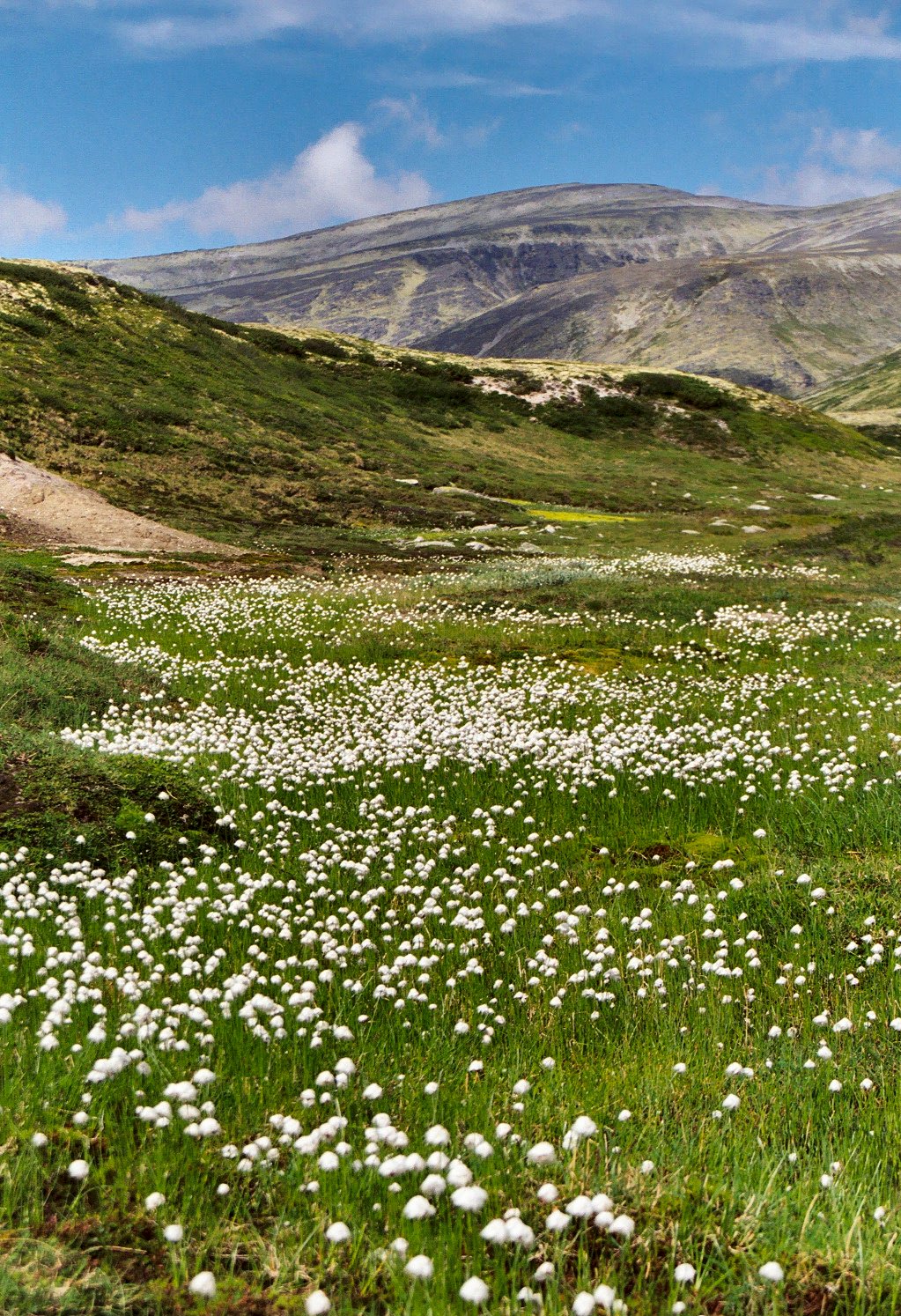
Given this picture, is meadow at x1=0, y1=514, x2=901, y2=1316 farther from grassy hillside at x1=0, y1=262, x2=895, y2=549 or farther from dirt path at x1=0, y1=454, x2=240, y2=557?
grassy hillside at x1=0, y1=262, x2=895, y2=549

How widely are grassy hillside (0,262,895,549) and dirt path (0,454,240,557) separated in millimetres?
2123

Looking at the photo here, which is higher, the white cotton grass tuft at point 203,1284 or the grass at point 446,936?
the white cotton grass tuft at point 203,1284

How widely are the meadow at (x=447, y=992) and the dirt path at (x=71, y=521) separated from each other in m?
22.6

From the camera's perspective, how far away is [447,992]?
6.41 meters

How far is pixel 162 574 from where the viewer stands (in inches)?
1202

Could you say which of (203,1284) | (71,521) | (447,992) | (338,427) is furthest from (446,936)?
(338,427)

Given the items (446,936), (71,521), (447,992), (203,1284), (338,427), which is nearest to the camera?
(203,1284)

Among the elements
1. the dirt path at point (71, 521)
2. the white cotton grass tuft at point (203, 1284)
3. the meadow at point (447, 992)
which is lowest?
the meadow at point (447, 992)

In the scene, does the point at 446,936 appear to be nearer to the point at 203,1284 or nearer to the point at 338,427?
the point at 203,1284

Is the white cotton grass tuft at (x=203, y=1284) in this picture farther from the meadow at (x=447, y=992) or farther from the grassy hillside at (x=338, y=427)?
the grassy hillside at (x=338, y=427)

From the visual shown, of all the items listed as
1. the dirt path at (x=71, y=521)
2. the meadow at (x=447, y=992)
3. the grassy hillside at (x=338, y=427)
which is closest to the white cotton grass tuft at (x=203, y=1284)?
the meadow at (x=447, y=992)

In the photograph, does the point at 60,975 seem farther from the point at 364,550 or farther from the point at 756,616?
the point at 364,550

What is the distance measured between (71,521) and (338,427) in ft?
119

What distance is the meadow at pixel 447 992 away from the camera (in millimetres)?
3508
